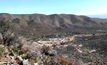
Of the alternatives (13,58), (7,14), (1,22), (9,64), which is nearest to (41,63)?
(13,58)

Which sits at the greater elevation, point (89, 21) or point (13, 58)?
point (13, 58)

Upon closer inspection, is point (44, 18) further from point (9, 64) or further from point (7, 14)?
point (9, 64)

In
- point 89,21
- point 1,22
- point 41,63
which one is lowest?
point 89,21

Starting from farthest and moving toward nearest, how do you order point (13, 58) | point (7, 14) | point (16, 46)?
point (7, 14), point (16, 46), point (13, 58)

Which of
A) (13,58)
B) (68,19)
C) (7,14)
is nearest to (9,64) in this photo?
(13,58)

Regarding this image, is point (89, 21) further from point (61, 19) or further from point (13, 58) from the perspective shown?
point (13, 58)

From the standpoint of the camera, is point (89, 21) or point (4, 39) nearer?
point (4, 39)

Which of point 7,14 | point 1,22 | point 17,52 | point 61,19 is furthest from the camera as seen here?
point 61,19

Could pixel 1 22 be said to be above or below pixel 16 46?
above

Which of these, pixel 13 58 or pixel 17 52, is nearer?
pixel 13 58
